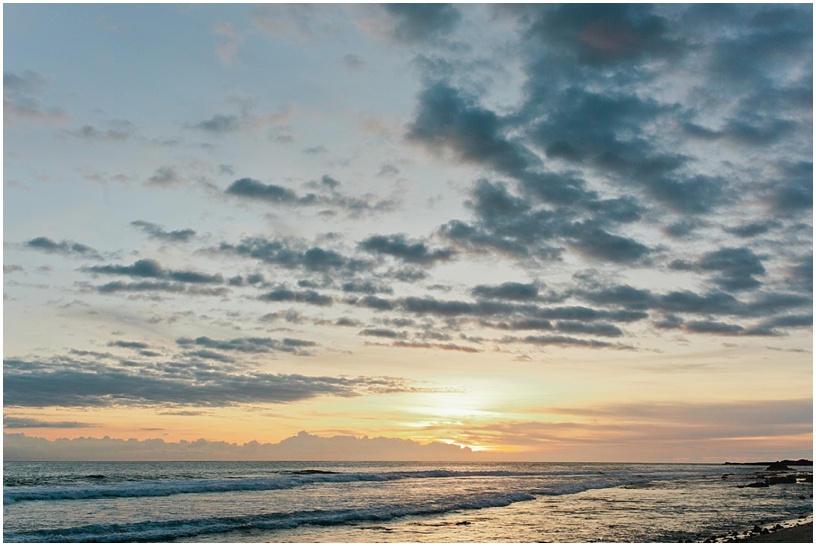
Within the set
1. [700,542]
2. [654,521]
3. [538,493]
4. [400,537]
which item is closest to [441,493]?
[538,493]

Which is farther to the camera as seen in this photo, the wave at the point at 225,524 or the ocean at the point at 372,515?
the ocean at the point at 372,515

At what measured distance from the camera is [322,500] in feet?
142

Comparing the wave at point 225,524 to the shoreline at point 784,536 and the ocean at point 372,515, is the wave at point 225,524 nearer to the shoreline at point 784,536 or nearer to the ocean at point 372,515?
the ocean at point 372,515

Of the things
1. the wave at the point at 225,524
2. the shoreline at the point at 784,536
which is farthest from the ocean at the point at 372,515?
the shoreline at the point at 784,536

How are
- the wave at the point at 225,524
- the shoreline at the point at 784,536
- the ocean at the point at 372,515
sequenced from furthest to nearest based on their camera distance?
1. the ocean at the point at 372,515
2. the wave at the point at 225,524
3. the shoreline at the point at 784,536

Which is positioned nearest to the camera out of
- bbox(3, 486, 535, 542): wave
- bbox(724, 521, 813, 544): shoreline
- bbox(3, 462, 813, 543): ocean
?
bbox(724, 521, 813, 544): shoreline

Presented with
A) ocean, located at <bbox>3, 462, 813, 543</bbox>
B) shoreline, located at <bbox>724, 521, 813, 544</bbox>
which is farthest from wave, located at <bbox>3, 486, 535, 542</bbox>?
shoreline, located at <bbox>724, 521, 813, 544</bbox>

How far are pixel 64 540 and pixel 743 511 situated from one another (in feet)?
122

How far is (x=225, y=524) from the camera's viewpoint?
98.7 feet

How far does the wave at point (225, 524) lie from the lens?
1043 inches

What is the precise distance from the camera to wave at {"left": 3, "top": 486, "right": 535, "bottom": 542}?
1043 inches

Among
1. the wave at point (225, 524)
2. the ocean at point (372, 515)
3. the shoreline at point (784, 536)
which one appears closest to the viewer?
the shoreline at point (784, 536)

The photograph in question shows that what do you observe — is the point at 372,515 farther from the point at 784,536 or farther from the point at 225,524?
the point at 784,536

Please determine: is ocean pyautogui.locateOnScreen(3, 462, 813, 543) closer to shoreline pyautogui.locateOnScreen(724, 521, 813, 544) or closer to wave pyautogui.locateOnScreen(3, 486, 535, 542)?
wave pyautogui.locateOnScreen(3, 486, 535, 542)
